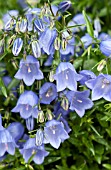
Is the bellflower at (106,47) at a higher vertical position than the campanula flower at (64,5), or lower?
lower

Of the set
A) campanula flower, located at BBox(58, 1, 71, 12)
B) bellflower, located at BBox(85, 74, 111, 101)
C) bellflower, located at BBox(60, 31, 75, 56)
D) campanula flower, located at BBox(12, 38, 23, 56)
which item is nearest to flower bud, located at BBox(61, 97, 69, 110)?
bellflower, located at BBox(85, 74, 111, 101)

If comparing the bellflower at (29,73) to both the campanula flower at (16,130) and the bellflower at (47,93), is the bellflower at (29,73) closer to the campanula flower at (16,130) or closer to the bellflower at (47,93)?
the bellflower at (47,93)

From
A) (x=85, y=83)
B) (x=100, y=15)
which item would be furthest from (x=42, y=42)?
(x=100, y=15)

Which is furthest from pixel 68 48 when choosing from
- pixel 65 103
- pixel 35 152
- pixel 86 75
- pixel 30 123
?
pixel 35 152

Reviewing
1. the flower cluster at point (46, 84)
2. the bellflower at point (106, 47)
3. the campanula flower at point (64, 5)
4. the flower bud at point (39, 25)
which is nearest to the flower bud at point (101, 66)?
the flower cluster at point (46, 84)

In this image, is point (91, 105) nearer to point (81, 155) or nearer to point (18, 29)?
point (81, 155)

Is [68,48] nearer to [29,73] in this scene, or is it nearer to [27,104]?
[29,73]
